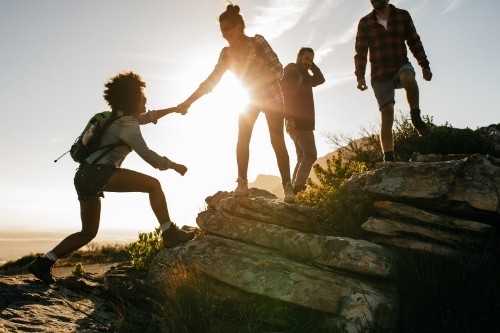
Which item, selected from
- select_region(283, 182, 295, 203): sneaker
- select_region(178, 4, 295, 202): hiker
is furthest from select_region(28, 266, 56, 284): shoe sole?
select_region(283, 182, 295, 203): sneaker

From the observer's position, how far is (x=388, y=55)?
238 inches

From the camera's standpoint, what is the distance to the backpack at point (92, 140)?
473 cm

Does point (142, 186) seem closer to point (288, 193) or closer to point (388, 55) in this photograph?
point (288, 193)

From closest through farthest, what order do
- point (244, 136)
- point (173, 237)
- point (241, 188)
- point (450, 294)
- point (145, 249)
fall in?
point (450, 294)
point (173, 237)
point (244, 136)
point (241, 188)
point (145, 249)

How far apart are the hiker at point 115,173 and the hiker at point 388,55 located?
11.4ft

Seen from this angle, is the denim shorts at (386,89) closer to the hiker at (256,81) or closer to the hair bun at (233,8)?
the hiker at (256,81)

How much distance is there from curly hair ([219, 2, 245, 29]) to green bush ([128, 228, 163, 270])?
4035 millimetres

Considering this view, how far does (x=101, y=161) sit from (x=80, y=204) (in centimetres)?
65

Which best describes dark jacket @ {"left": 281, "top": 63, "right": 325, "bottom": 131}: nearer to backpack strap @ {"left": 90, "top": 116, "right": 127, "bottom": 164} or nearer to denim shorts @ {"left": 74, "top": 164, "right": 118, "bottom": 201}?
backpack strap @ {"left": 90, "top": 116, "right": 127, "bottom": 164}

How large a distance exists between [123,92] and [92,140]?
77cm

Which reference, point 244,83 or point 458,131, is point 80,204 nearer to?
point 244,83

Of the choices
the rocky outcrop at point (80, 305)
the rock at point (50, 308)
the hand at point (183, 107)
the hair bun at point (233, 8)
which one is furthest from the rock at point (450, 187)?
the rock at point (50, 308)

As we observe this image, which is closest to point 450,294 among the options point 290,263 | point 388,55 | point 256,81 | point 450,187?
point 450,187

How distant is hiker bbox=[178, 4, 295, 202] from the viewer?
17.8 feet
